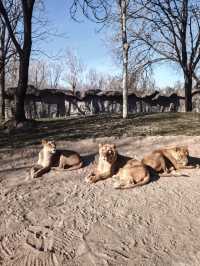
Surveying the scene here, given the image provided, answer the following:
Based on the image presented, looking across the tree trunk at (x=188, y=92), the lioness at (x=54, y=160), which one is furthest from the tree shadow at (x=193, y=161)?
the tree trunk at (x=188, y=92)

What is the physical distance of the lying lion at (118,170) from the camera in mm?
8758

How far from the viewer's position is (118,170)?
909cm

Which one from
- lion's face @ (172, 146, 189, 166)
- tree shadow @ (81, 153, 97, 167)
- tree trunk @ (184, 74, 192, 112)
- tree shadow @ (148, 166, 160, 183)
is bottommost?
tree shadow @ (148, 166, 160, 183)

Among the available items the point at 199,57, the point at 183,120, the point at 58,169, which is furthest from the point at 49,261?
the point at 199,57

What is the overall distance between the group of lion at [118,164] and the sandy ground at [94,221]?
0.18 metres

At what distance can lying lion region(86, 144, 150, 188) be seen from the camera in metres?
8.76

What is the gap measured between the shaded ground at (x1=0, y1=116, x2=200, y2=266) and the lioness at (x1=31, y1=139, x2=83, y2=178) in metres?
0.18

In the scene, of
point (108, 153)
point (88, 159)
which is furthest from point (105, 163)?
point (88, 159)

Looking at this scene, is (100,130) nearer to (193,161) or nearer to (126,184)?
(193,161)

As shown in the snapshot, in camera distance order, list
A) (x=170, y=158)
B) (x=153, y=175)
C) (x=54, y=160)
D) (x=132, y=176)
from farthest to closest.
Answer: (x=54, y=160), (x=170, y=158), (x=153, y=175), (x=132, y=176)

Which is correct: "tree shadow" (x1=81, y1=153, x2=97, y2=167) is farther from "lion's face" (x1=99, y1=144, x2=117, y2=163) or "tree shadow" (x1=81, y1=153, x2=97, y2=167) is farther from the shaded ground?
"lion's face" (x1=99, y1=144, x2=117, y2=163)

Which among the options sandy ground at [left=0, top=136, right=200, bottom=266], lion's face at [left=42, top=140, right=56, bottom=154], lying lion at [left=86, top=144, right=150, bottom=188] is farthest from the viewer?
lion's face at [left=42, top=140, right=56, bottom=154]

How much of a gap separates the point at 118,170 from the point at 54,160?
154 cm

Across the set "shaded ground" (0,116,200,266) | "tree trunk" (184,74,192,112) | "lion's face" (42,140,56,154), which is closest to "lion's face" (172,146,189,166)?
"shaded ground" (0,116,200,266)
